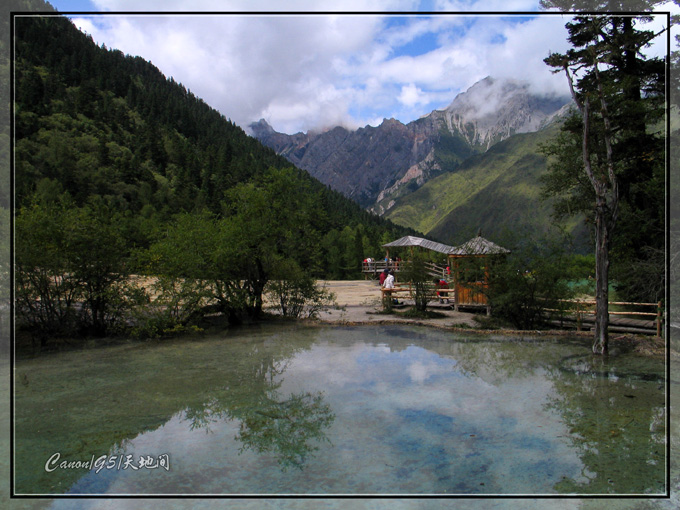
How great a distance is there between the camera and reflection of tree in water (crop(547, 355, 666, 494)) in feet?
15.3

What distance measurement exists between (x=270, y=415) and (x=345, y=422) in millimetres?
1106

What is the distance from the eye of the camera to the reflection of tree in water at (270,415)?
553 centimetres

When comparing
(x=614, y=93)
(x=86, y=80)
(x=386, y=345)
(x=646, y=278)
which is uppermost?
(x=86, y=80)

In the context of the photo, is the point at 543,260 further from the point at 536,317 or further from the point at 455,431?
the point at 455,431

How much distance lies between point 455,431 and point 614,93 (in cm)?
1539

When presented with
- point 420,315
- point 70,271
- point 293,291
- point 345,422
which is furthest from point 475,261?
point 70,271

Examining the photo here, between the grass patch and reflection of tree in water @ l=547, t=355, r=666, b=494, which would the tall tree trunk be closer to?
reflection of tree in water @ l=547, t=355, r=666, b=494

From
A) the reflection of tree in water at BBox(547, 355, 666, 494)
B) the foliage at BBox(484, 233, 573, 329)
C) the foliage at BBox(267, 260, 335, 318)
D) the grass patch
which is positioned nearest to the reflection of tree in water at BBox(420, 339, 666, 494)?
the reflection of tree in water at BBox(547, 355, 666, 494)

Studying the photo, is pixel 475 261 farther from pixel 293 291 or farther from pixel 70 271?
pixel 70 271

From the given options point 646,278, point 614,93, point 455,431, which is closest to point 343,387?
point 455,431

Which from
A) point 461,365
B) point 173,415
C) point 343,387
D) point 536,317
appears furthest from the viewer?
point 536,317

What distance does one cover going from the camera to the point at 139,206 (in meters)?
74.6

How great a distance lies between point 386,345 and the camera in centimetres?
1207

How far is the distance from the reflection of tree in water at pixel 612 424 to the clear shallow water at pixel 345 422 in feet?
0.07
